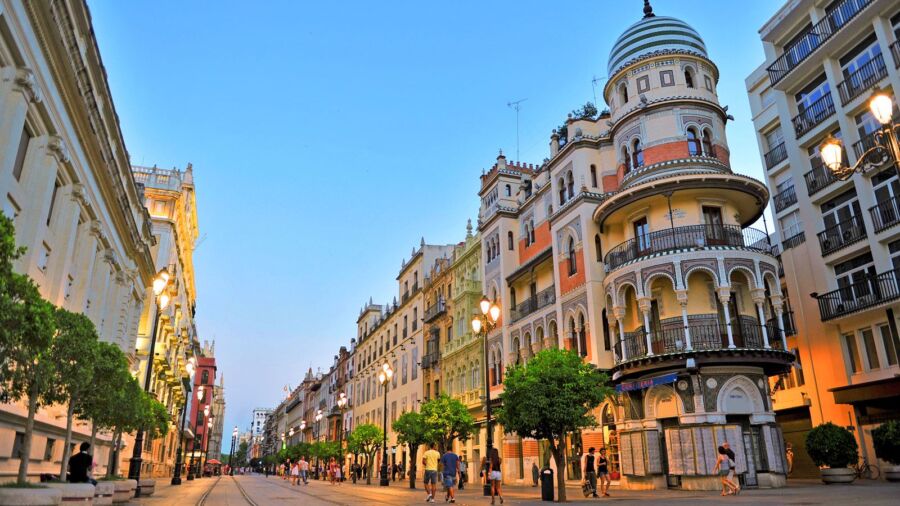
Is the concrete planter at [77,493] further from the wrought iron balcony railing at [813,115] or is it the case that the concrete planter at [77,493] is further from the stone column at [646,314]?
the wrought iron balcony railing at [813,115]

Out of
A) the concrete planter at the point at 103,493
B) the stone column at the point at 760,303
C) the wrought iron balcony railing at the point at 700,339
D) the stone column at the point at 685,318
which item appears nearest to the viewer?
the concrete planter at the point at 103,493

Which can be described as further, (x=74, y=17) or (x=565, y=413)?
(x=565, y=413)

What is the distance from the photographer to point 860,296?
2691 centimetres

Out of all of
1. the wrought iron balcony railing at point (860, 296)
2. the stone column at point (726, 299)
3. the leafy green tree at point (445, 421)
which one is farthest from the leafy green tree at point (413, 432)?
the wrought iron balcony railing at point (860, 296)

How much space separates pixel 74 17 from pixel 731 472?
23.7 m

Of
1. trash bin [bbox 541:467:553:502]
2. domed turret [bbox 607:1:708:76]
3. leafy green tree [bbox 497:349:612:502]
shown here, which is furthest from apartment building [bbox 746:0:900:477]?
trash bin [bbox 541:467:553:502]

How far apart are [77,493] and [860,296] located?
29649mm

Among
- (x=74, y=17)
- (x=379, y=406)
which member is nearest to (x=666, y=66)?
(x=74, y=17)

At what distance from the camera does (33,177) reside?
16312mm

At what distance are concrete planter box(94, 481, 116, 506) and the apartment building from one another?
27.4m

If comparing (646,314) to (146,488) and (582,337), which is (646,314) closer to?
(582,337)

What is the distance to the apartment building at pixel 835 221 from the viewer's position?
25.5 metres

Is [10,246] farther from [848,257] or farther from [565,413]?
[848,257]

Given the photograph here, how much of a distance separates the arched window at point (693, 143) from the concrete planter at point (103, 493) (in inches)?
1004
